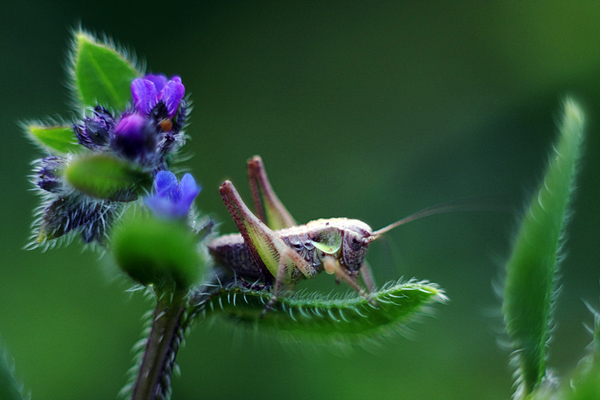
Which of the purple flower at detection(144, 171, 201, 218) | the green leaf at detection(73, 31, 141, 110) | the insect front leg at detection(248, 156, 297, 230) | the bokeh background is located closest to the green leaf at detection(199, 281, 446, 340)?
the purple flower at detection(144, 171, 201, 218)

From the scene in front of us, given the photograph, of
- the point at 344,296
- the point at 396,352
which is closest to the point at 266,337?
the point at 344,296

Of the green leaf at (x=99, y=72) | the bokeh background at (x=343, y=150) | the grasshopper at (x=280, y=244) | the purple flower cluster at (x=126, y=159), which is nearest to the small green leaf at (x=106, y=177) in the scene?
the purple flower cluster at (x=126, y=159)

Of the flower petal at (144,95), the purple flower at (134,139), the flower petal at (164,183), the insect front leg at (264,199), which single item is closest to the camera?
the purple flower at (134,139)

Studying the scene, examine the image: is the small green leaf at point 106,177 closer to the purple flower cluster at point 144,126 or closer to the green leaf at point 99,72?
the purple flower cluster at point 144,126

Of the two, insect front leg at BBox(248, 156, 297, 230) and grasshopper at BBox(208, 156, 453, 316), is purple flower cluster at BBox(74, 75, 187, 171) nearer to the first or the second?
grasshopper at BBox(208, 156, 453, 316)

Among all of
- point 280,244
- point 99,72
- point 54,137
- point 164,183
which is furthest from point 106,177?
point 280,244

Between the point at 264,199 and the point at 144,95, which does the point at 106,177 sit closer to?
the point at 144,95

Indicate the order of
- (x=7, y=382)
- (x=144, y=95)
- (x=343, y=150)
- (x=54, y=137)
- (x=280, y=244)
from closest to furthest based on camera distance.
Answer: (x=7, y=382), (x=144, y=95), (x=54, y=137), (x=280, y=244), (x=343, y=150)
